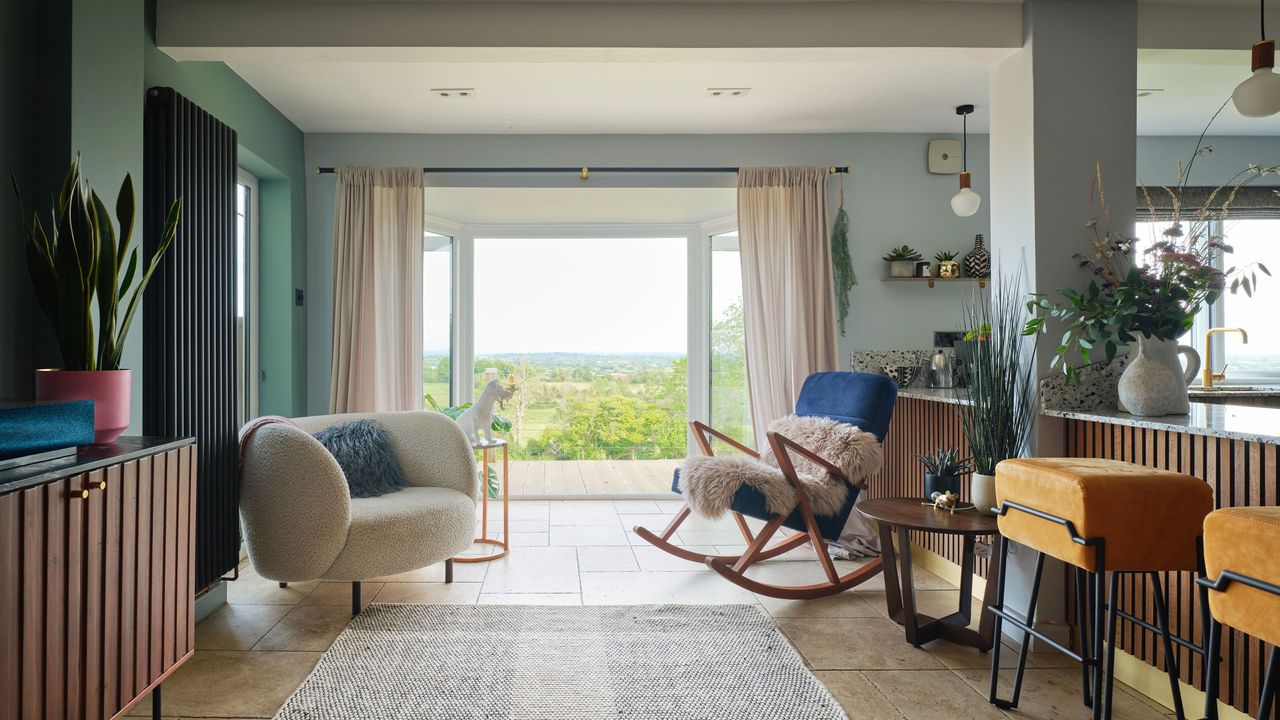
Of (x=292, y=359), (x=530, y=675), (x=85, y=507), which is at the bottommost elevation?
(x=530, y=675)

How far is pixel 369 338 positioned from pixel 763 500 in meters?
2.50

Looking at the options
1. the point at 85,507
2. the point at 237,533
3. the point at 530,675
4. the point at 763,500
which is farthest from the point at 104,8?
the point at 763,500

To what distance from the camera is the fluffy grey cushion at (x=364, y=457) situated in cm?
320

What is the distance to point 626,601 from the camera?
3.12m

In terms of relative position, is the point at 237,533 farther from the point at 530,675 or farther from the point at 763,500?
the point at 763,500

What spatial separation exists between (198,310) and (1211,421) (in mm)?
3382

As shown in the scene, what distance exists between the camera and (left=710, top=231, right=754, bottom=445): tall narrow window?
195 inches

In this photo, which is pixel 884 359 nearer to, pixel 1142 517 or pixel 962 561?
pixel 962 561

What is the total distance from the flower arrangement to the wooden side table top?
22.2 inches

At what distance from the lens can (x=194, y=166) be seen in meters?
2.86

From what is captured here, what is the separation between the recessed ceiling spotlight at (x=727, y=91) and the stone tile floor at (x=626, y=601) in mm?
2334

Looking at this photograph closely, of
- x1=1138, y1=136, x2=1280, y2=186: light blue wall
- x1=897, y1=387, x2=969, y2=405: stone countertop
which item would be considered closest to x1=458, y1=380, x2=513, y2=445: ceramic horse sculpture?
x1=897, y1=387, x2=969, y2=405: stone countertop

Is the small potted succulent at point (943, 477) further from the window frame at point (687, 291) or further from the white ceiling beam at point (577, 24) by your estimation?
the window frame at point (687, 291)

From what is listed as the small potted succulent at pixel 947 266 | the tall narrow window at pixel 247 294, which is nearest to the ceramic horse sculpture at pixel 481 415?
the tall narrow window at pixel 247 294
